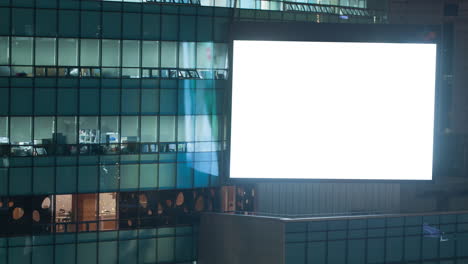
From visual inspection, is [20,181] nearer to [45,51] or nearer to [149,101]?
[45,51]

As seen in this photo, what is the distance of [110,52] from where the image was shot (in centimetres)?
4650

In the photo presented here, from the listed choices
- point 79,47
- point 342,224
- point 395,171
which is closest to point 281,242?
point 342,224

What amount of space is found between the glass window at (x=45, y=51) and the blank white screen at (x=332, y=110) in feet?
33.3

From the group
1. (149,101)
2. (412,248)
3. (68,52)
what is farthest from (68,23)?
(412,248)

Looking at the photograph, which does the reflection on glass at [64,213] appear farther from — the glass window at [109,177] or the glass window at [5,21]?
the glass window at [5,21]

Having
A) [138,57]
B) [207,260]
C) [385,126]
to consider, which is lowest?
[207,260]

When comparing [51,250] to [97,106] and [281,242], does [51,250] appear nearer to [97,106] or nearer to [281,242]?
[97,106]

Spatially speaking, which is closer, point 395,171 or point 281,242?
point 281,242

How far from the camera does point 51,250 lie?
45.6 metres

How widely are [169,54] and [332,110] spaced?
390 inches

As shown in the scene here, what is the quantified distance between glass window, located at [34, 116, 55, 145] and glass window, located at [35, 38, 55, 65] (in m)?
3.07

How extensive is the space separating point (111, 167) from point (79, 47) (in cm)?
694

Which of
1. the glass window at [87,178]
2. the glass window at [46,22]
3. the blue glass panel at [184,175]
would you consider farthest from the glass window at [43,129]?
the blue glass panel at [184,175]

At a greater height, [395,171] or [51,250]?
[395,171]
